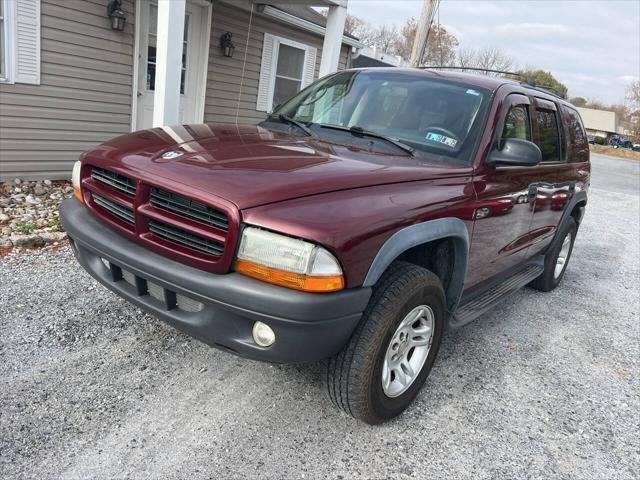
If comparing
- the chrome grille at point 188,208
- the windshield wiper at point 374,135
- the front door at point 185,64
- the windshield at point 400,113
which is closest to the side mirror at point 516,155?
the windshield at point 400,113

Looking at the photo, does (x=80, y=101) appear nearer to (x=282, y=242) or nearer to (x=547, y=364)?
(x=282, y=242)

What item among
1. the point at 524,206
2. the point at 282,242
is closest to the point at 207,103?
the point at 524,206

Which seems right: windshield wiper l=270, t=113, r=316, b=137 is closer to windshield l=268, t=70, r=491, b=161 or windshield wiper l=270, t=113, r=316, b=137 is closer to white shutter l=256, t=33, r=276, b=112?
windshield l=268, t=70, r=491, b=161

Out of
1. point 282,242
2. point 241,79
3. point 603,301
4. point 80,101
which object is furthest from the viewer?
point 241,79

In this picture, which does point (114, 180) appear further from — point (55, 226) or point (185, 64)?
point (185, 64)

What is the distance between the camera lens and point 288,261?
2.02m

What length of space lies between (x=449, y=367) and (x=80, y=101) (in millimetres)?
6078

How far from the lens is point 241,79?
919cm

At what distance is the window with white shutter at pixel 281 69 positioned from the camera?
958cm

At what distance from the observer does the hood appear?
2156 mm

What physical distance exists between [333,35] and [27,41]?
422cm

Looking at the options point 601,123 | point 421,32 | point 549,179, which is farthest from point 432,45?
point 601,123

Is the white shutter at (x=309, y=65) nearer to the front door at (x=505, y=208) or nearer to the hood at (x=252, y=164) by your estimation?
the front door at (x=505, y=208)

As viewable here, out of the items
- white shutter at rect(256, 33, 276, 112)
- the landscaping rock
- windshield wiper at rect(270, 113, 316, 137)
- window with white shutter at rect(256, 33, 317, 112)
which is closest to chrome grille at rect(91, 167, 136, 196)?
windshield wiper at rect(270, 113, 316, 137)
